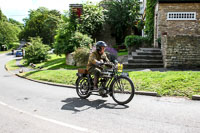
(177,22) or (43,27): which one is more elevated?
(43,27)

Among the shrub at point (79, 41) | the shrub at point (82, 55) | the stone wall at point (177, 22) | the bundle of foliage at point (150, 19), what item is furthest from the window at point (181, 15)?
the shrub at point (79, 41)

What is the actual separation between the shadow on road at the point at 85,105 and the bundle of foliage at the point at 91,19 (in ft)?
60.3

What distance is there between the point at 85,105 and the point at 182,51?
8.63 meters

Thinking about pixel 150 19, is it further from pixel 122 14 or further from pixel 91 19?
pixel 91 19

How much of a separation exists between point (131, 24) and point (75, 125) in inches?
945

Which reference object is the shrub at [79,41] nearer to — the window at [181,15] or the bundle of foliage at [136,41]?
the bundle of foliage at [136,41]

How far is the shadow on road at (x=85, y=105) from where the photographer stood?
226 inches

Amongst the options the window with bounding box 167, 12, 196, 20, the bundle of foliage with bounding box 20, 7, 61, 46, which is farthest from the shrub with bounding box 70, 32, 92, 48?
the bundle of foliage with bounding box 20, 7, 61, 46

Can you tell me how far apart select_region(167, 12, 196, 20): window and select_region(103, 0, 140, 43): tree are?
1083 cm

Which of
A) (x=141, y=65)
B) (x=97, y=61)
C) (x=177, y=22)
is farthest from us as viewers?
(x=177, y=22)

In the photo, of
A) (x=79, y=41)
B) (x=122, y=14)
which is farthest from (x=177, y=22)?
(x=122, y=14)

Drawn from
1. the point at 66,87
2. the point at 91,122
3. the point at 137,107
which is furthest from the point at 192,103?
the point at 66,87

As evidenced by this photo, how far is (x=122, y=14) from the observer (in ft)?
87.3

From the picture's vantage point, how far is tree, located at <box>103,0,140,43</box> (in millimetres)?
26578
